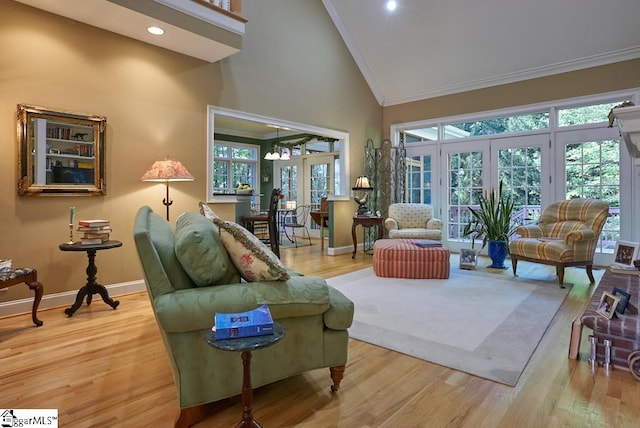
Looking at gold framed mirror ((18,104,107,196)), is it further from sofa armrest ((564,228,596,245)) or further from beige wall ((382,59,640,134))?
beige wall ((382,59,640,134))

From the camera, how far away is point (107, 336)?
8.74ft

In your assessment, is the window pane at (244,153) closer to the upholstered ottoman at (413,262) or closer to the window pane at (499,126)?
the window pane at (499,126)

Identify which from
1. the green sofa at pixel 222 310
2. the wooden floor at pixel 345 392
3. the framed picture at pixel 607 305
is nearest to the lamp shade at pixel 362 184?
the wooden floor at pixel 345 392

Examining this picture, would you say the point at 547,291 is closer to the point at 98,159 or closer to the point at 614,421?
the point at 614,421

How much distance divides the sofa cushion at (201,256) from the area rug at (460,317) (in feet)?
4.35

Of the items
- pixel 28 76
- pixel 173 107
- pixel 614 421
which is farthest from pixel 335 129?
pixel 614 421

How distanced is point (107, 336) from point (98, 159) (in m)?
A: 1.80

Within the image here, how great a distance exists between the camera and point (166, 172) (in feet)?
12.2

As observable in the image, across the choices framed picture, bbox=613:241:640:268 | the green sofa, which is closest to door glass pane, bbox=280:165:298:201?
framed picture, bbox=613:241:640:268

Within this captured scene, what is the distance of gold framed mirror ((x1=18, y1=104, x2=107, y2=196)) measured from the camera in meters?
3.17

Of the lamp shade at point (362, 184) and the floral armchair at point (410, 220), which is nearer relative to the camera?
the floral armchair at point (410, 220)

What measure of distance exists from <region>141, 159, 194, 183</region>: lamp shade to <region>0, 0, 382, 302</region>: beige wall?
0.85 feet

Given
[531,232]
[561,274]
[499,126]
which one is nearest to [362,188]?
[499,126]

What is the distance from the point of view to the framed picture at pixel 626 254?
10.9 ft
